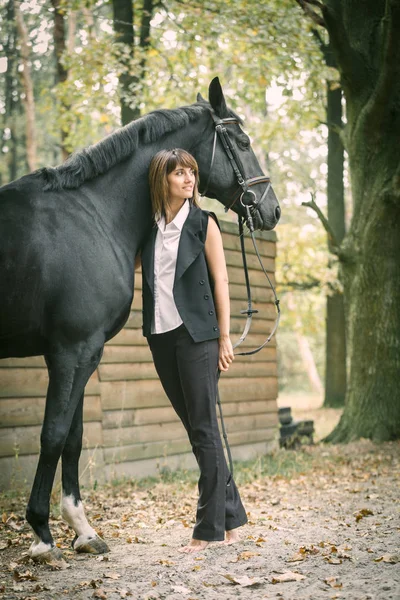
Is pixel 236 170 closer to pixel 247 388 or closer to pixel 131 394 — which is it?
pixel 131 394

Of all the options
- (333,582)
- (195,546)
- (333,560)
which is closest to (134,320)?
(195,546)

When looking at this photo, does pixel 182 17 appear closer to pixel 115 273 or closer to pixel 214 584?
pixel 115 273

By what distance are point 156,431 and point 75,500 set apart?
2.91m

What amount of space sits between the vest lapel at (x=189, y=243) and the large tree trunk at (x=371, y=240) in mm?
4736

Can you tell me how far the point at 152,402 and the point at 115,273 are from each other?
326 cm

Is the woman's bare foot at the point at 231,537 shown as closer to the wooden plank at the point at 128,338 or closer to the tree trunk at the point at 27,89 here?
the wooden plank at the point at 128,338

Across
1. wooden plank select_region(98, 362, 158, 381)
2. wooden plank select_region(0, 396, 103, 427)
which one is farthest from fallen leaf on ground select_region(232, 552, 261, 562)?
wooden plank select_region(98, 362, 158, 381)

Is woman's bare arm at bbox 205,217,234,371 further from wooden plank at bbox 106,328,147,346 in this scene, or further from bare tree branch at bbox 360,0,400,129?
bare tree branch at bbox 360,0,400,129

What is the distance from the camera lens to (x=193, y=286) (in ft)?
11.5

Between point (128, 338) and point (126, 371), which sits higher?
point (128, 338)

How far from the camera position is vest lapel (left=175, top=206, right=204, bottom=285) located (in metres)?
3.48

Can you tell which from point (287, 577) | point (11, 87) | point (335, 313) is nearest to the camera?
point (287, 577)

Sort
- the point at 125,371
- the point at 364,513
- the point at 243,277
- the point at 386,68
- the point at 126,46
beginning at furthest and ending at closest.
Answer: the point at 126,46 → the point at 243,277 → the point at 386,68 → the point at 125,371 → the point at 364,513

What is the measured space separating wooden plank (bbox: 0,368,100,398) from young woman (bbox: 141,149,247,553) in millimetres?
2316
